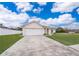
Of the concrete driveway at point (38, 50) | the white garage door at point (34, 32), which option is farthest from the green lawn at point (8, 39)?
the white garage door at point (34, 32)

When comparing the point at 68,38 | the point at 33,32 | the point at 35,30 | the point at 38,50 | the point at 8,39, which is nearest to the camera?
the point at 38,50

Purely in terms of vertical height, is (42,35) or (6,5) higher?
(6,5)

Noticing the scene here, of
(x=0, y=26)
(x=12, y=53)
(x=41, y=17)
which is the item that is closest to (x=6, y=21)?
(x=0, y=26)

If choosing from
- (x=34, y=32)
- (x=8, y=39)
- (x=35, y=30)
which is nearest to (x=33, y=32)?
(x=34, y=32)

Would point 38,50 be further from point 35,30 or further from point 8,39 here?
point 35,30

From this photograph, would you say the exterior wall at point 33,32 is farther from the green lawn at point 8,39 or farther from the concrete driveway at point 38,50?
the green lawn at point 8,39

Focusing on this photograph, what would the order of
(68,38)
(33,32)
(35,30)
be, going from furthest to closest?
(35,30)
(33,32)
(68,38)

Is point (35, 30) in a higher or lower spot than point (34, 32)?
higher

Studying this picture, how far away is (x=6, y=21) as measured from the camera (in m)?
12.6

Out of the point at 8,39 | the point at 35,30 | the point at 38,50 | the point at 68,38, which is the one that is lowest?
the point at 38,50

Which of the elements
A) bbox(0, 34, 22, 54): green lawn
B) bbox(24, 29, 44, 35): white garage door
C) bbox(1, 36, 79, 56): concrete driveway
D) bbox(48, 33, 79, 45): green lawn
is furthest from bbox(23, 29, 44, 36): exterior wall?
bbox(48, 33, 79, 45): green lawn

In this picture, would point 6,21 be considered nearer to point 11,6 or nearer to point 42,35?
point 11,6

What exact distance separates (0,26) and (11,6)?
1.71 m

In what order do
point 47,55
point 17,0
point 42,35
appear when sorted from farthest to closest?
point 42,35
point 17,0
point 47,55
